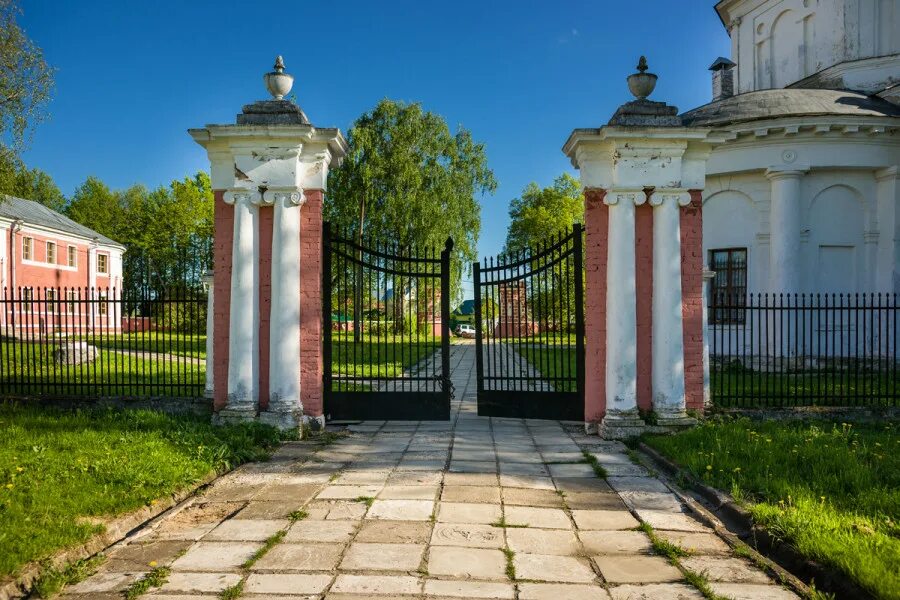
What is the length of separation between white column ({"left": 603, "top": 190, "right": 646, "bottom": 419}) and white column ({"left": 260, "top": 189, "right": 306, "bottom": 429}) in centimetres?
369

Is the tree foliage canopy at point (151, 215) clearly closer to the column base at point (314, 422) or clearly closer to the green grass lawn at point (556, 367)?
the green grass lawn at point (556, 367)

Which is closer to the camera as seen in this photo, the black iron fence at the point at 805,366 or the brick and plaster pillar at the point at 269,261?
the brick and plaster pillar at the point at 269,261

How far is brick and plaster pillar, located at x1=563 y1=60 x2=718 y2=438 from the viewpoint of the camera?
7605 millimetres

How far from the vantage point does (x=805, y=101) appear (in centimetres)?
1598

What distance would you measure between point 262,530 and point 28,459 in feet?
9.46

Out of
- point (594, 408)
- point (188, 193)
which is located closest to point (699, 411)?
point (594, 408)

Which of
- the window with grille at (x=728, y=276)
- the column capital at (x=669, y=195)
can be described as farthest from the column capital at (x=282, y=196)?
the window with grille at (x=728, y=276)

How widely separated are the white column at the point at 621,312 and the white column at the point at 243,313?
13.7ft

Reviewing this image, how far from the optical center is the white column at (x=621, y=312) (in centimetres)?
757

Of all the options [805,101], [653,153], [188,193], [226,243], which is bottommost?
[226,243]

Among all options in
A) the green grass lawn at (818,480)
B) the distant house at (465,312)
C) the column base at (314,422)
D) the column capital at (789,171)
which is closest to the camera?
the green grass lawn at (818,480)

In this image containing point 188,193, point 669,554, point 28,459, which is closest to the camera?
point 669,554

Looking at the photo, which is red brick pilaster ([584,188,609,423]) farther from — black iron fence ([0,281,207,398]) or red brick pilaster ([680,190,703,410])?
black iron fence ([0,281,207,398])

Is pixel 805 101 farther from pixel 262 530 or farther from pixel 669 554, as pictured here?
pixel 262 530
